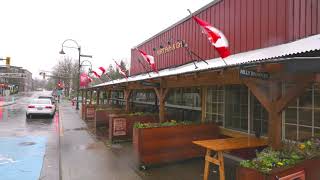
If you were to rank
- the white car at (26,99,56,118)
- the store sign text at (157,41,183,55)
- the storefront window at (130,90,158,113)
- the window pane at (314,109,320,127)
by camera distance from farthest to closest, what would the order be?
the white car at (26,99,56,118)
the storefront window at (130,90,158,113)
the store sign text at (157,41,183,55)
the window pane at (314,109,320,127)

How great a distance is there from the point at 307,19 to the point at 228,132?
3.70 meters

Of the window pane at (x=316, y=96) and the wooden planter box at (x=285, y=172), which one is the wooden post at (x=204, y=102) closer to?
the window pane at (x=316, y=96)

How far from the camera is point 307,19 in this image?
712 cm

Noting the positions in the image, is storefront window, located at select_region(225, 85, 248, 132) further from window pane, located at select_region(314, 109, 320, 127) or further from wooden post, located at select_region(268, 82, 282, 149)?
wooden post, located at select_region(268, 82, 282, 149)

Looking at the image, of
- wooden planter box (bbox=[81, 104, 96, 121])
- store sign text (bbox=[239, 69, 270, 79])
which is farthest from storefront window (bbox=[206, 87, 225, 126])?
wooden planter box (bbox=[81, 104, 96, 121])

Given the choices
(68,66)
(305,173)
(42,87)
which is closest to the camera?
(305,173)

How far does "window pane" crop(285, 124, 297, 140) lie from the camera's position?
678cm

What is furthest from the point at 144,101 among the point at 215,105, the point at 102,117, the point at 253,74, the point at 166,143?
the point at 253,74

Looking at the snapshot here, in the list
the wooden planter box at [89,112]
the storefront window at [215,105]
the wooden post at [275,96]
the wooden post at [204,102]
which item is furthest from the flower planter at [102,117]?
the wooden post at [275,96]

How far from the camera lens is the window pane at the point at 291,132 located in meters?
6.78

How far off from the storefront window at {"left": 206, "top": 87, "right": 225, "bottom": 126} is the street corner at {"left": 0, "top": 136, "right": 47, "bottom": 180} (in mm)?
5283

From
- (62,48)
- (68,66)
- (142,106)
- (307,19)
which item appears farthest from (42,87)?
(307,19)

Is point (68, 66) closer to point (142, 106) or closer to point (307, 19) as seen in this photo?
point (142, 106)

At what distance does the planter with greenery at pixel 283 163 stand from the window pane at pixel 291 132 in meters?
1.59
